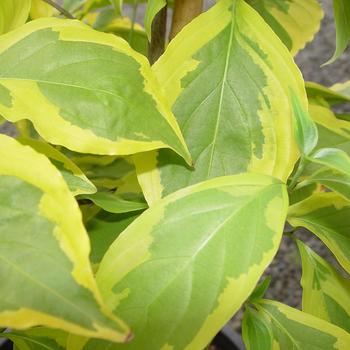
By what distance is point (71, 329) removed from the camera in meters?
0.26

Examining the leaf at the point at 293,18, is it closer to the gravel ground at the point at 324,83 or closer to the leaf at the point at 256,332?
the leaf at the point at 256,332

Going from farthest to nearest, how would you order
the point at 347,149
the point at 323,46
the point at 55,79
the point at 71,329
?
1. the point at 323,46
2. the point at 347,149
3. the point at 55,79
4. the point at 71,329

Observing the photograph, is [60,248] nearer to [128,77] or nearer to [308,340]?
[128,77]

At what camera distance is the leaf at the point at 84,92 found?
37 centimetres

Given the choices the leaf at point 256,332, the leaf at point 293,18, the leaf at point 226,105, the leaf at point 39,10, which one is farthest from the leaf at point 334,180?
the leaf at point 39,10

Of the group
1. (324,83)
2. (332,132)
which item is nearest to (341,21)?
(332,132)

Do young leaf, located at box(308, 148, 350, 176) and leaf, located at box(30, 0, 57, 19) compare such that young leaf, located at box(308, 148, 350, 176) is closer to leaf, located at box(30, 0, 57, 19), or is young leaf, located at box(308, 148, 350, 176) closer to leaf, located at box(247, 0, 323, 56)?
leaf, located at box(247, 0, 323, 56)

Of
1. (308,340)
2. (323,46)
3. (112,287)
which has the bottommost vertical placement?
(323,46)

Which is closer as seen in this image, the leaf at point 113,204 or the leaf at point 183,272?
the leaf at point 183,272

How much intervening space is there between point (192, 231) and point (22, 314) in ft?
0.39

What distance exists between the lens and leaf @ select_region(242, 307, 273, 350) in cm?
45

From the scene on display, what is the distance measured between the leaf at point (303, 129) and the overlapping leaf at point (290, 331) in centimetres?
16

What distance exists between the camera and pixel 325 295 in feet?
1.67

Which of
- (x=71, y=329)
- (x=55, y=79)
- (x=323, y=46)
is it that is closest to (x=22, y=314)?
(x=71, y=329)
